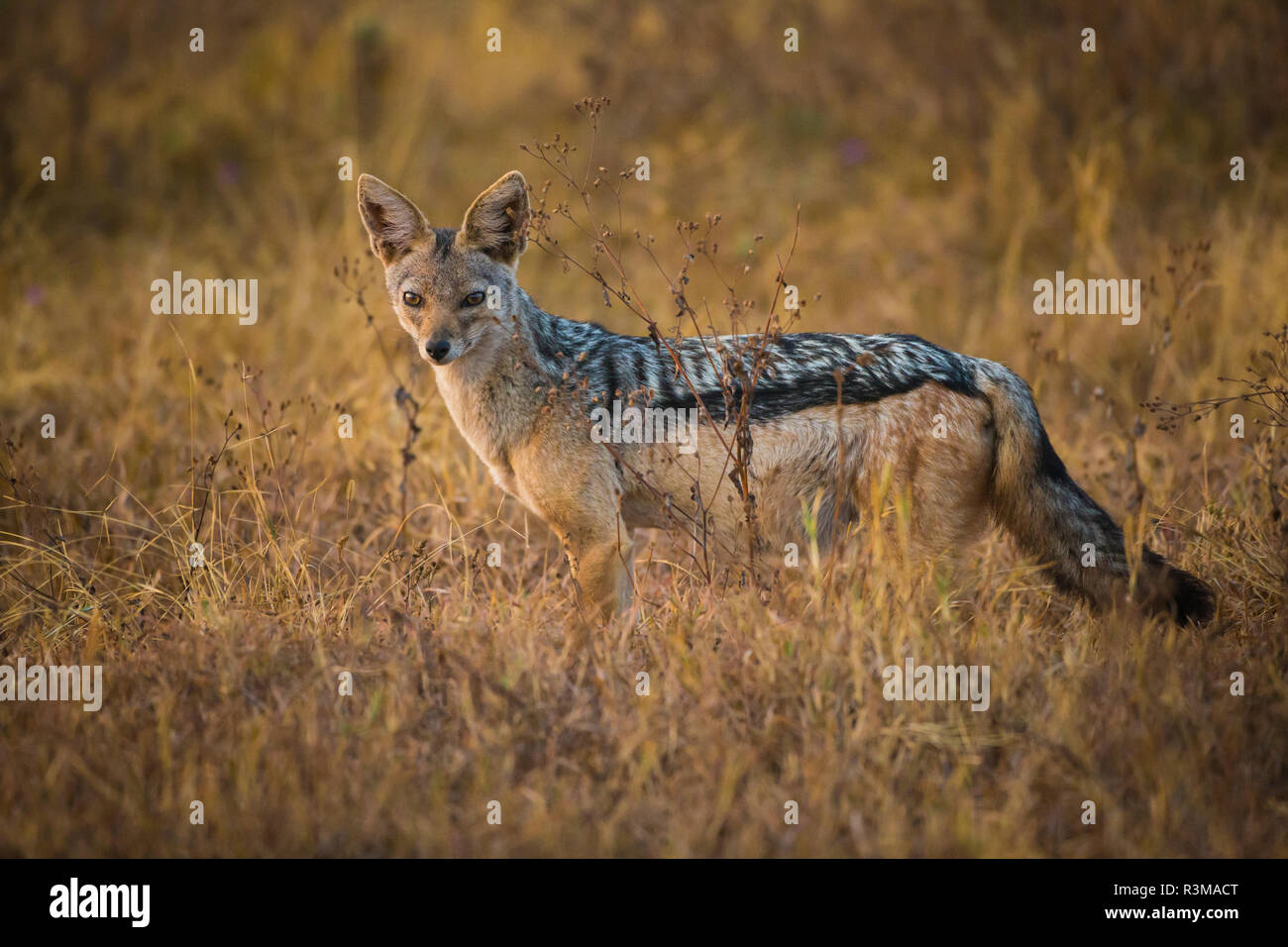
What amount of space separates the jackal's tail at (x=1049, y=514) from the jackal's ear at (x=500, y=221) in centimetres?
227

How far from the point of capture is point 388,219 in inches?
214

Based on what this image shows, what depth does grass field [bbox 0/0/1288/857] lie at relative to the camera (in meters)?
3.69

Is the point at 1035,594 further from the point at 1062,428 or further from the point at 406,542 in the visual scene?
the point at 406,542

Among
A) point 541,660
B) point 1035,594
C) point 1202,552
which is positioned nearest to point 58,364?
point 541,660

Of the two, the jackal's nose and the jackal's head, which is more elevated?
the jackal's head

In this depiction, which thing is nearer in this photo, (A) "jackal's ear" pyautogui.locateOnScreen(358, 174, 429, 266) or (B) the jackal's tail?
(B) the jackal's tail

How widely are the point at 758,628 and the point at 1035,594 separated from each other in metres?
1.64

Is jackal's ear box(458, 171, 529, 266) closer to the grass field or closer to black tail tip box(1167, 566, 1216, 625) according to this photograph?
the grass field

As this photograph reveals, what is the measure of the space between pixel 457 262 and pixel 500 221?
292 mm

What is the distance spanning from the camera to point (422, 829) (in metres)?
3.44

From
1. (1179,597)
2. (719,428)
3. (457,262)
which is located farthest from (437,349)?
(1179,597)

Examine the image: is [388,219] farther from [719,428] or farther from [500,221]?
[719,428]

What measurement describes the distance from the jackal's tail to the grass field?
0.62ft

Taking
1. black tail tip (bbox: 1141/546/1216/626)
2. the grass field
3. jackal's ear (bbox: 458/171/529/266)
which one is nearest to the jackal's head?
jackal's ear (bbox: 458/171/529/266)
